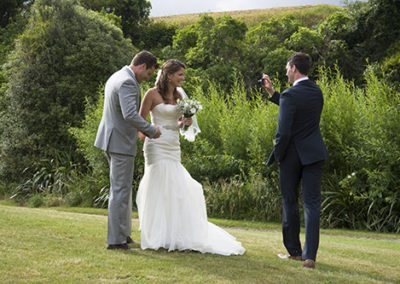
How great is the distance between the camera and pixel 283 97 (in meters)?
6.79

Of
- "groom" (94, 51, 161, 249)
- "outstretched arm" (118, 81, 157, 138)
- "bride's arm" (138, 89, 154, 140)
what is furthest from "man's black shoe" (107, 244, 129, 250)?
"bride's arm" (138, 89, 154, 140)

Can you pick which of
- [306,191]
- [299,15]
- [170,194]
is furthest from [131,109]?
[299,15]

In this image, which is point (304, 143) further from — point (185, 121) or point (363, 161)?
point (363, 161)

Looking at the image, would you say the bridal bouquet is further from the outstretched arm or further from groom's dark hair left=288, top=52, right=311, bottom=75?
groom's dark hair left=288, top=52, right=311, bottom=75

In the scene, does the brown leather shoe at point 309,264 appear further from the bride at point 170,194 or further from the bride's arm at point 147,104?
the bride's arm at point 147,104

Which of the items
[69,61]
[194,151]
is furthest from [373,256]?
[69,61]

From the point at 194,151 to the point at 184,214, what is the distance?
29.0 feet

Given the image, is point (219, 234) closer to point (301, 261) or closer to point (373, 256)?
point (301, 261)

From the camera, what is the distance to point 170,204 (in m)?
7.42

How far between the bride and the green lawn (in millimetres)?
193

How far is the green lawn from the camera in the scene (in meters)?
5.93

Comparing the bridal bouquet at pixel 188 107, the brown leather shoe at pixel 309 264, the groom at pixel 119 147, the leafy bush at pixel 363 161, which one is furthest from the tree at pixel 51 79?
the brown leather shoe at pixel 309 264

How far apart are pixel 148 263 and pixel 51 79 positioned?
14.1 meters

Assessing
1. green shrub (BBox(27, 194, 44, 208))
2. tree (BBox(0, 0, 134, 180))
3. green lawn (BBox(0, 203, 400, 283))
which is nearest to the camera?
green lawn (BBox(0, 203, 400, 283))
